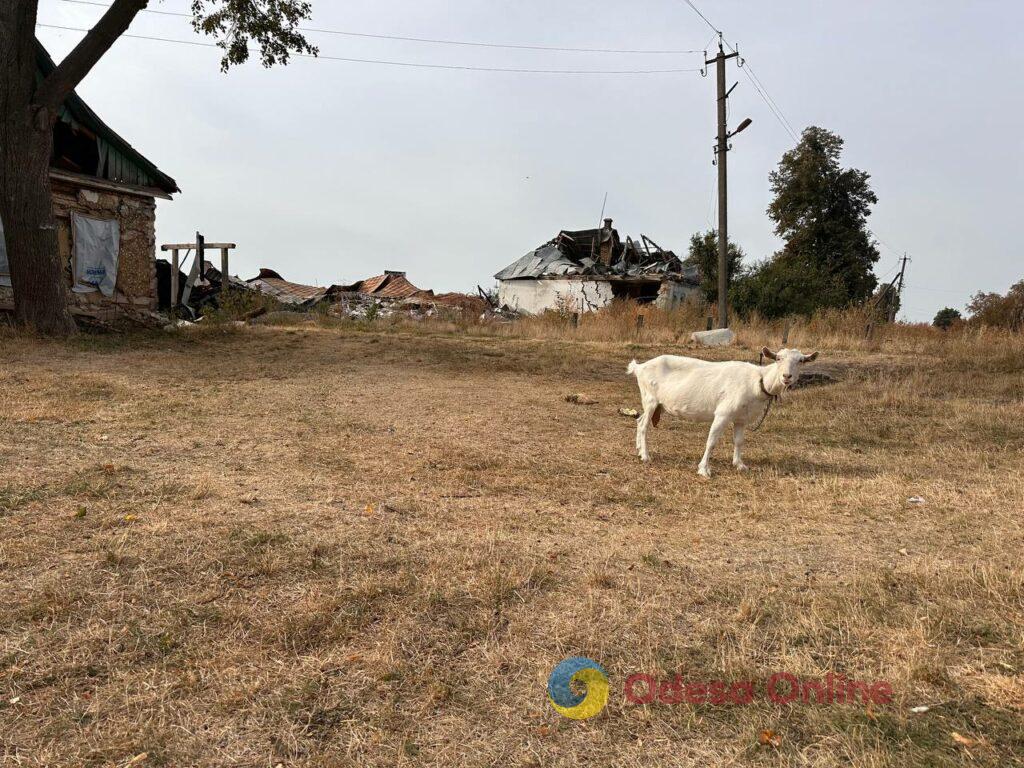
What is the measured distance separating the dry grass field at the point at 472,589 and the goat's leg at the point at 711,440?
0.46 ft

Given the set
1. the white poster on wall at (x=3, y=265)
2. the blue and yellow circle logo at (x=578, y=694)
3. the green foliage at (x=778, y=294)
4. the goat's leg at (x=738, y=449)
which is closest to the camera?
the blue and yellow circle logo at (x=578, y=694)

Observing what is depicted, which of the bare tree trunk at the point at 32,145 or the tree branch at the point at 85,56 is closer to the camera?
the bare tree trunk at the point at 32,145

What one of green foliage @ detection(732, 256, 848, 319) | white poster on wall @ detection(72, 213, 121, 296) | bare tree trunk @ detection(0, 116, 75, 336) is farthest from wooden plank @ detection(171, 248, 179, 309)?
green foliage @ detection(732, 256, 848, 319)

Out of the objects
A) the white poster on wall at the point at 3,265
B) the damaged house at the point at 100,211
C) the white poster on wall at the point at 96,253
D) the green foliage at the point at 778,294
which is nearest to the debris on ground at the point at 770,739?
the damaged house at the point at 100,211

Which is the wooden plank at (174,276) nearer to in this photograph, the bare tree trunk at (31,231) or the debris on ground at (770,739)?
the bare tree trunk at (31,231)

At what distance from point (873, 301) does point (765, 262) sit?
47.2 ft

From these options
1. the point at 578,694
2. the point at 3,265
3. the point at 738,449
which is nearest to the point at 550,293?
the point at 3,265

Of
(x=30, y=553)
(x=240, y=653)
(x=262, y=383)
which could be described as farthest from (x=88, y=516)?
(x=262, y=383)

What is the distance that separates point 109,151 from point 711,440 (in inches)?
661

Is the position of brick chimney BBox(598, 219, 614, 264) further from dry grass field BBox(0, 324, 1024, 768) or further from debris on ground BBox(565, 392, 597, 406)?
dry grass field BBox(0, 324, 1024, 768)

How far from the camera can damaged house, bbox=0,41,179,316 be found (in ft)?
51.8

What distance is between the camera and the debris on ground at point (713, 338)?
1908 cm

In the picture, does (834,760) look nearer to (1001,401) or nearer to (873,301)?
(1001,401)

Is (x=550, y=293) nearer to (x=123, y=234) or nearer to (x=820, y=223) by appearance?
(x=820, y=223)
